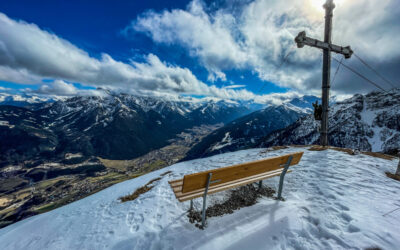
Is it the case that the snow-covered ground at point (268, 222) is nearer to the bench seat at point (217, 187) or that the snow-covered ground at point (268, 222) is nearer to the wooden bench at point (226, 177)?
the wooden bench at point (226, 177)

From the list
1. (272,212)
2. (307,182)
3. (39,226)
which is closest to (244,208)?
(272,212)

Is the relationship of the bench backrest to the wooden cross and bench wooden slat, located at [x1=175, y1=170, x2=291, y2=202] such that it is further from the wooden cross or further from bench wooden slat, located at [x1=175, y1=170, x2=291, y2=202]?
the wooden cross

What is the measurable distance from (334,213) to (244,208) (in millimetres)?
2409

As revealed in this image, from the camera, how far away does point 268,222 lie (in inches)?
167

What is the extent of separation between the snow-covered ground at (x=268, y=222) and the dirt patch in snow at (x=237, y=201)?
8.2 inches

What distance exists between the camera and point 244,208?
16.6 ft

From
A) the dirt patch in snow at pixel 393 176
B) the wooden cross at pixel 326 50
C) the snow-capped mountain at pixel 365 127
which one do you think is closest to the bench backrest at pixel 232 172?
the dirt patch in snow at pixel 393 176

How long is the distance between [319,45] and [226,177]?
1077 cm

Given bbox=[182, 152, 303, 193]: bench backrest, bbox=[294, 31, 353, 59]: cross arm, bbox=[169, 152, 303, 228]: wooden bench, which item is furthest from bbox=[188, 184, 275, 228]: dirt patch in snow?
bbox=[294, 31, 353, 59]: cross arm

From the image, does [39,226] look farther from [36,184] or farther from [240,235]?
[36,184]

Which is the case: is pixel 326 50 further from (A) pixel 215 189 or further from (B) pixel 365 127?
(B) pixel 365 127

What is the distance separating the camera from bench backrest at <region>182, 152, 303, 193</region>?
4023 millimetres

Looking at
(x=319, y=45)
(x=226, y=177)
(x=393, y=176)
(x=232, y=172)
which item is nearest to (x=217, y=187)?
(x=226, y=177)

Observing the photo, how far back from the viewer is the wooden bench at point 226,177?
411cm
